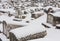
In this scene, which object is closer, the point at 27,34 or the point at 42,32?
the point at 27,34

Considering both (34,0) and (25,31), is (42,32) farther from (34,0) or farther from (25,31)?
(34,0)

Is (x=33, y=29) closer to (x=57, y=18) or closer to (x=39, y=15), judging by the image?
(x=57, y=18)

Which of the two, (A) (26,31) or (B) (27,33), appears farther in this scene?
(A) (26,31)

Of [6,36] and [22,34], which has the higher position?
[22,34]

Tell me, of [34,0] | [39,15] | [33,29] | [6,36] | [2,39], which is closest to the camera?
[33,29]

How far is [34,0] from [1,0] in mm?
10171

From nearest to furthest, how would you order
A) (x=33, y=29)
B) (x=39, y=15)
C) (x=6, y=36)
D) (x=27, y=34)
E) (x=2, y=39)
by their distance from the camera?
(x=27, y=34)
(x=33, y=29)
(x=2, y=39)
(x=6, y=36)
(x=39, y=15)

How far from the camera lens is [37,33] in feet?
39.9

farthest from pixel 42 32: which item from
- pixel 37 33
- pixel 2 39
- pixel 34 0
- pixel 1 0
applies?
pixel 1 0

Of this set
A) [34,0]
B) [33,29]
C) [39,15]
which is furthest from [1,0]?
[33,29]

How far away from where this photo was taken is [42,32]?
12.5 metres

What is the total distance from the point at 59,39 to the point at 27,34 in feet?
6.89

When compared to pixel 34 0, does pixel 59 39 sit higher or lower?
higher

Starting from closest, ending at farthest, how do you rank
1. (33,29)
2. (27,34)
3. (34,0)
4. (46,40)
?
(46,40), (27,34), (33,29), (34,0)
